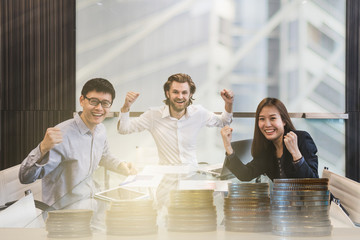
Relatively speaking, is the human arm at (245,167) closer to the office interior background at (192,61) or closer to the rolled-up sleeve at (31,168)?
the rolled-up sleeve at (31,168)

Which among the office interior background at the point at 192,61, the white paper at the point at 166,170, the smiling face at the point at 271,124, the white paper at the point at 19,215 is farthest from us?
the office interior background at the point at 192,61

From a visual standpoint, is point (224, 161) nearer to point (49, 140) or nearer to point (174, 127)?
point (49, 140)

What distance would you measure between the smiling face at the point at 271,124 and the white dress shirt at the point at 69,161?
1110 millimetres

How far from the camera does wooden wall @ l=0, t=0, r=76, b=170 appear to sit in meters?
4.94

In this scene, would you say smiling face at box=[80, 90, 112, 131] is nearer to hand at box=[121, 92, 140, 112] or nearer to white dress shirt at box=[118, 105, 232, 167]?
hand at box=[121, 92, 140, 112]

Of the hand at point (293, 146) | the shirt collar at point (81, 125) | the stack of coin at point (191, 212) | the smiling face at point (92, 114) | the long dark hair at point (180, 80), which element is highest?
the long dark hair at point (180, 80)

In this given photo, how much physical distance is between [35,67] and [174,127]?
1.78 m

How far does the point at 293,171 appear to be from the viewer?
289 cm

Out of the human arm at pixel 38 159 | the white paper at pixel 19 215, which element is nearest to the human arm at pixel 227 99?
the human arm at pixel 38 159

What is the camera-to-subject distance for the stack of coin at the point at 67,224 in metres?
1.37

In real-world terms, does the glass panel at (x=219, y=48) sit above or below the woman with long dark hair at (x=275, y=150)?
above

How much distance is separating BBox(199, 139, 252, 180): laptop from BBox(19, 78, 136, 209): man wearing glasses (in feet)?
2.03

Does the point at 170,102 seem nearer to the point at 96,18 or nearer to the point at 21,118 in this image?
the point at 96,18

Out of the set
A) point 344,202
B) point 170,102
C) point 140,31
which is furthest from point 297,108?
point 344,202
